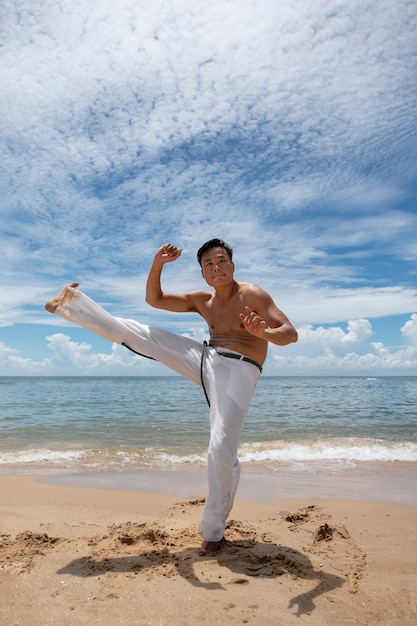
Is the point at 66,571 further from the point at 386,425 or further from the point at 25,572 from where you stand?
the point at 386,425

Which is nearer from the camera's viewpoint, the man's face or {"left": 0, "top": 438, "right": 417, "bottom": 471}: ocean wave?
the man's face

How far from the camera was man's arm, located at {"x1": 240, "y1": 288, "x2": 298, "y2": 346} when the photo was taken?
11.5ft

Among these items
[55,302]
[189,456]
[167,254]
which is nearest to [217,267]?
[167,254]

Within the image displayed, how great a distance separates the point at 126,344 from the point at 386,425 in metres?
14.2

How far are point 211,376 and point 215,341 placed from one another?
15.9 inches

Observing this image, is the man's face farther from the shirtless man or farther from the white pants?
the white pants

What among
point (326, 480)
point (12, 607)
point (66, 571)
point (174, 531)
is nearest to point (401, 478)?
point (326, 480)

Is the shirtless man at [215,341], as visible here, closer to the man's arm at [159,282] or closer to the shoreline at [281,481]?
the man's arm at [159,282]

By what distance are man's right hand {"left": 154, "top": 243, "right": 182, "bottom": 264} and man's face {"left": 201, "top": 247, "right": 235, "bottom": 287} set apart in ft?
1.09

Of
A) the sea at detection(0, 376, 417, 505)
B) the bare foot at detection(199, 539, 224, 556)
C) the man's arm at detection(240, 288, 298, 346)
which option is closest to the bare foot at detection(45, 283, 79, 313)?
the man's arm at detection(240, 288, 298, 346)

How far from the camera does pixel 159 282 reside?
446 cm

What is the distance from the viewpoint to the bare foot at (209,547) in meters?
Result: 3.77

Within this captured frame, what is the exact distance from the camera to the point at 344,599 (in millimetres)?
3062

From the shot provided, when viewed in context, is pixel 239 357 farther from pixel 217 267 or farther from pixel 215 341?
pixel 217 267
